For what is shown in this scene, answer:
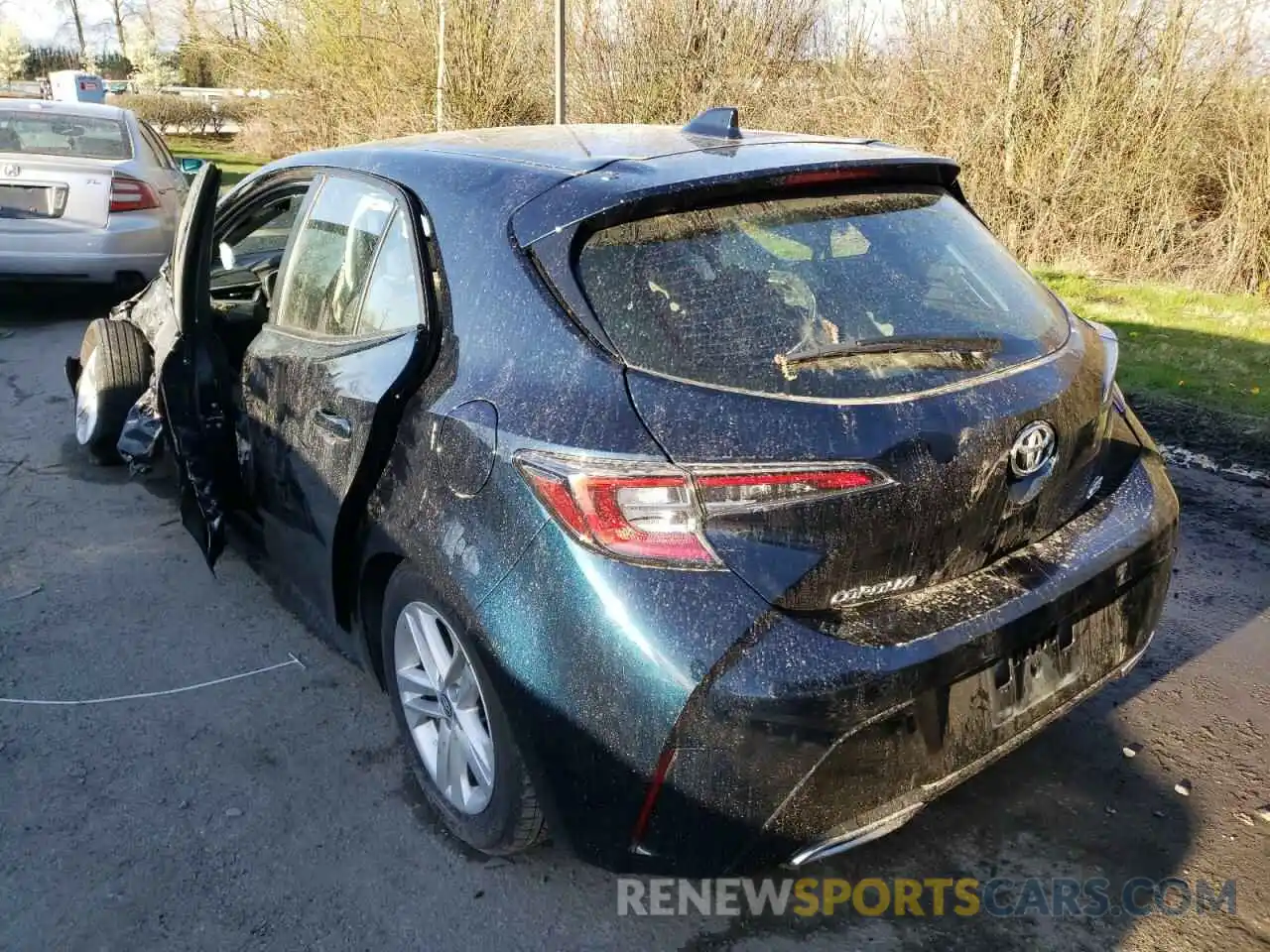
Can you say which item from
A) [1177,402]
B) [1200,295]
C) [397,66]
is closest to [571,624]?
[1177,402]

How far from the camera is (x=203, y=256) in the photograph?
3.48 m

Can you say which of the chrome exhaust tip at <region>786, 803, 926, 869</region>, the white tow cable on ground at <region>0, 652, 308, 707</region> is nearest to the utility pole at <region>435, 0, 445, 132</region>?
the white tow cable on ground at <region>0, 652, 308, 707</region>

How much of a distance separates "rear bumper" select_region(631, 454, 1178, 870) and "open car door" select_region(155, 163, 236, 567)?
7.16 feet

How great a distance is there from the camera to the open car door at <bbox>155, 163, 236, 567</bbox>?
3455 millimetres

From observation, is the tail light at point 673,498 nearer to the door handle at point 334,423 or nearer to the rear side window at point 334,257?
the door handle at point 334,423

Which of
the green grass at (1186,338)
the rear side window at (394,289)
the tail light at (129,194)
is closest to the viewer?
the rear side window at (394,289)

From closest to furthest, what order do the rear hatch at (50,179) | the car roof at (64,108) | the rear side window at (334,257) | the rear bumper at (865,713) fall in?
the rear bumper at (865,713) → the rear side window at (334,257) → the rear hatch at (50,179) → the car roof at (64,108)

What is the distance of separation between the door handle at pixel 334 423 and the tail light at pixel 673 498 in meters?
0.95

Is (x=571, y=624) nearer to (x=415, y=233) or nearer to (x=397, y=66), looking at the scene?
(x=415, y=233)

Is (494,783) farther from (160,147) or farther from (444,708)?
(160,147)

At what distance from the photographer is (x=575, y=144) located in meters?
2.85

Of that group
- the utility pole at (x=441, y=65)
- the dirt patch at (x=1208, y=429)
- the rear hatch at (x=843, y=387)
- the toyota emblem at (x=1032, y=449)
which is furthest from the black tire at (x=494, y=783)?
the utility pole at (x=441, y=65)

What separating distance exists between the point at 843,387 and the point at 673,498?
44cm

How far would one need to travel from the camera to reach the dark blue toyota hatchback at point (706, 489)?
1.94 metres
